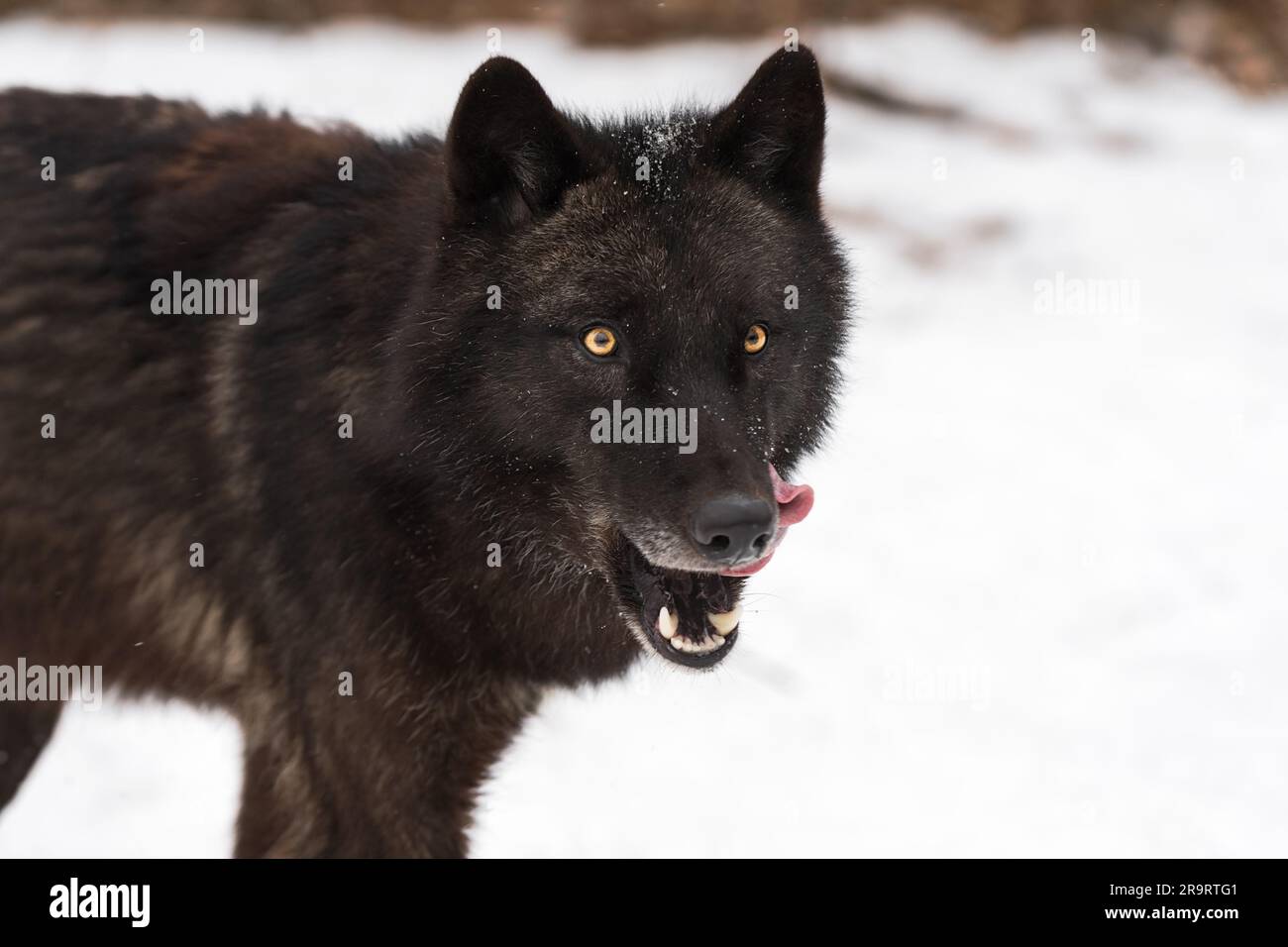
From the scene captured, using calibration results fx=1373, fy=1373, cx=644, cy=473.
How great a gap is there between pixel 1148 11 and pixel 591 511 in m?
9.41

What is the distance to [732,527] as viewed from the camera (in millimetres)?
3039

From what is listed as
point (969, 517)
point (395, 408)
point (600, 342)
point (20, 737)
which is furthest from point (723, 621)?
point (969, 517)

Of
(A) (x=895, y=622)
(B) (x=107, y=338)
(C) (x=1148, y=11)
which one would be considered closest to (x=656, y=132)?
(B) (x=107, y=338)

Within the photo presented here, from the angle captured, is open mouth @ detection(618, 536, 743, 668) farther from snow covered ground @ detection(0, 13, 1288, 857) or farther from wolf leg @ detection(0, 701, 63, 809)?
wolf leg @ detection(0, 701, 63, 809)

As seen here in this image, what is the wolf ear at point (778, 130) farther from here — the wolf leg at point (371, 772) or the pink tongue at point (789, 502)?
the wolf leg at point (371, 772)

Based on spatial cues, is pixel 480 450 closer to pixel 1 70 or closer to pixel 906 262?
pixel 906 262

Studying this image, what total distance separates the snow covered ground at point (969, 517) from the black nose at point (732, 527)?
1237 millimetres

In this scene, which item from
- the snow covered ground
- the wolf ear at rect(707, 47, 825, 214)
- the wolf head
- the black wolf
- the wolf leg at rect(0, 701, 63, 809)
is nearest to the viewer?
the wolf head

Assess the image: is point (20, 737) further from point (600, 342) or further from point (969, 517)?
point (969, 517)

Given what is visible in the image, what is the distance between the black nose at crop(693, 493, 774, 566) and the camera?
304cm

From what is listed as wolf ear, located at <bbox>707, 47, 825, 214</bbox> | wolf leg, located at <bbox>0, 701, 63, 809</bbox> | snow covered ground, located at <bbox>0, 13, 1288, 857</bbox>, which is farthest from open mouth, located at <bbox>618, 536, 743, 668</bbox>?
wolf leg, located at <bbox>0, 701, 63, 809</bbox>

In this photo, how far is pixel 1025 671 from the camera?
6102mm

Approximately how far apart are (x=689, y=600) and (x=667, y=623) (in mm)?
101

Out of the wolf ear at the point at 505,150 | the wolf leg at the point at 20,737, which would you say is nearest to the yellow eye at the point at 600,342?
the wolf ear at the point at 505,150
